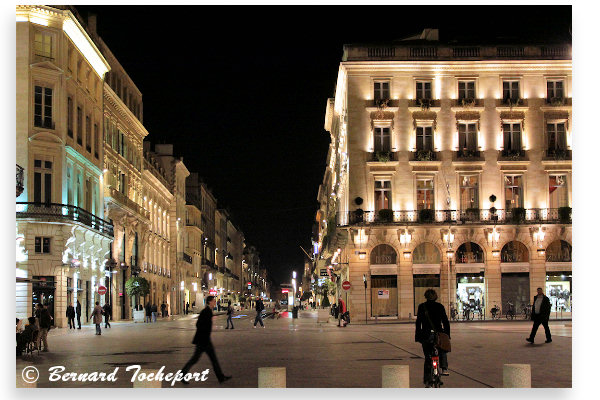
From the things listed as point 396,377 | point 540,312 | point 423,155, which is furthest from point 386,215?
point 396,377

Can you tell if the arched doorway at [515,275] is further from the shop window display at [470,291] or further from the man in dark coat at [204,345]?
the man in dark coat at [204,345]

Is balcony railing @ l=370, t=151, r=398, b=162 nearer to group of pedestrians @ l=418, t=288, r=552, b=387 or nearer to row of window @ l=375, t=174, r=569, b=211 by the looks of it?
row of window @ l=375, t=174, r=569, b=211

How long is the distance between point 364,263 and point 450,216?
6.77m

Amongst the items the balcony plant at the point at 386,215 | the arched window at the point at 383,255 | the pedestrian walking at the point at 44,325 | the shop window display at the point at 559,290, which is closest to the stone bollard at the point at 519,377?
Result: the pedestrian walking at the point at 44,325

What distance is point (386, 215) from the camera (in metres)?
57.5

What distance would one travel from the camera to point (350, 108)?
58.5 meters

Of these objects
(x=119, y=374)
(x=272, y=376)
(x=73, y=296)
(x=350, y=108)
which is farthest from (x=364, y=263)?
(x=272, y=376)

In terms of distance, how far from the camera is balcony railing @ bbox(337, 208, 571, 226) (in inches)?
2261

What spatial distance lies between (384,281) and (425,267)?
118 inches

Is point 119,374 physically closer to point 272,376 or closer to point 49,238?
point 272,376

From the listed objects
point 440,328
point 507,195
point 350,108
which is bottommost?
point 440,328

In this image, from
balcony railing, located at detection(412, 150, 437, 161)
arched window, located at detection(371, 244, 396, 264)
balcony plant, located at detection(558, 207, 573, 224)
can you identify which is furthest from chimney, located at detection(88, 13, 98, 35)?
balcony plant, located at detection(558, 207, 573, 224)

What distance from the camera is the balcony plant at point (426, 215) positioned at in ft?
188

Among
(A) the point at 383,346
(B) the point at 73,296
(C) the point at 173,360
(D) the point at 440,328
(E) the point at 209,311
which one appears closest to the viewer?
(D) the point at 440,328
